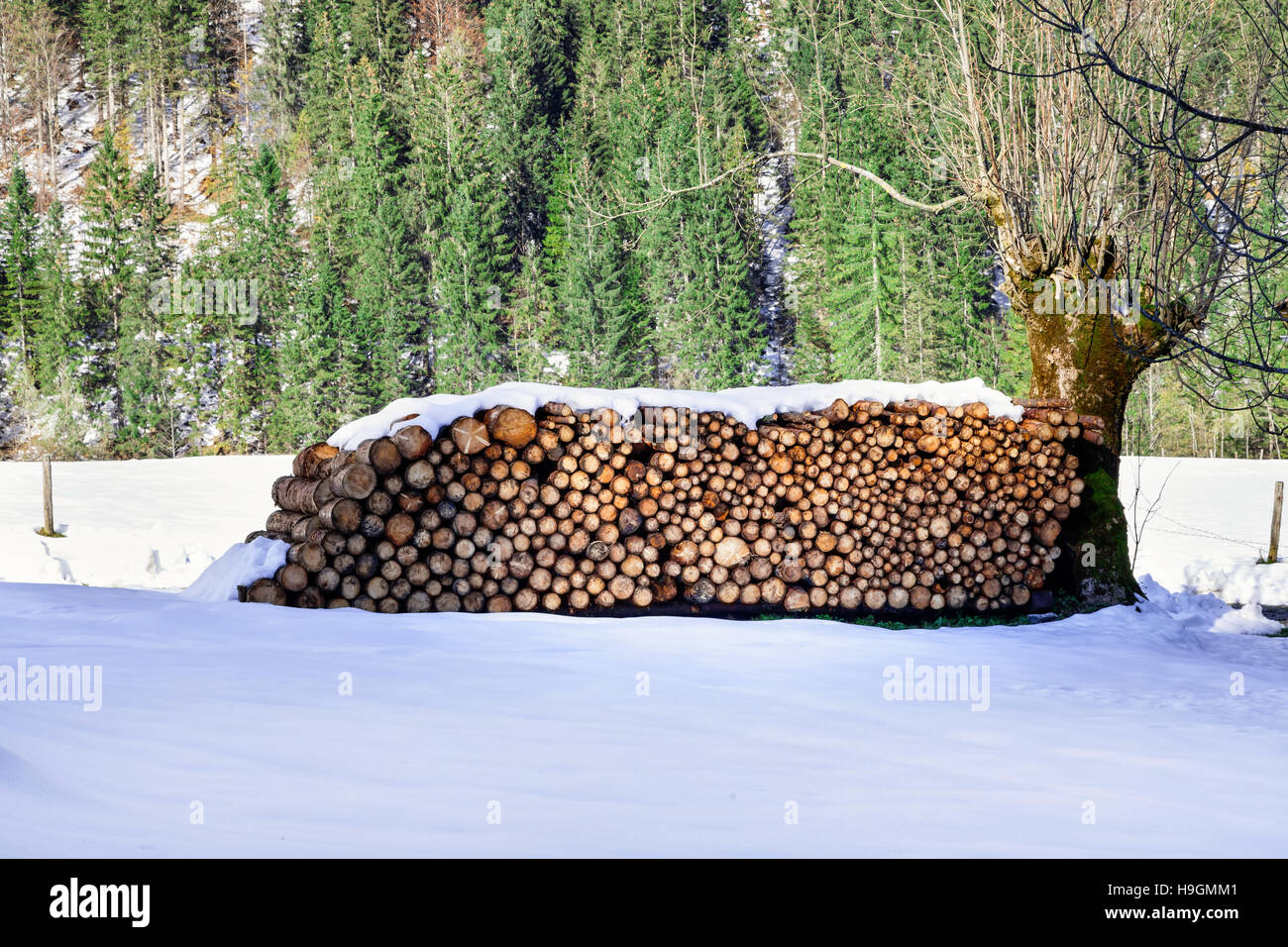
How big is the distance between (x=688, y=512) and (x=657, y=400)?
86cm

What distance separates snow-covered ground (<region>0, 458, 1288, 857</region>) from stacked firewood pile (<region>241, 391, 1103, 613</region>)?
2.15 ft

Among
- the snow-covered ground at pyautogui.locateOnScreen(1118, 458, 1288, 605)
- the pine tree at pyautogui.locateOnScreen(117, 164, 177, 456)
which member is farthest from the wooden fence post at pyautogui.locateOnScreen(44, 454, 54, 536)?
the pine tree at pyautogui.locateOnScreen(117, 164, 177, 456)

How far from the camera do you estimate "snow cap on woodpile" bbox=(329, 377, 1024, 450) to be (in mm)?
6758

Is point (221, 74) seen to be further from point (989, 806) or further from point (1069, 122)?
point (989, 806)

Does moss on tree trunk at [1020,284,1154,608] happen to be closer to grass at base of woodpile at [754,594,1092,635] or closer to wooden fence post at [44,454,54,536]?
grass at base of woodpile at [754,594,1092,635]

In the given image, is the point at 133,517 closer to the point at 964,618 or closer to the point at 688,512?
the point at 688,512

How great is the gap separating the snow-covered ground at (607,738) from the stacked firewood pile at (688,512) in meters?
0.66

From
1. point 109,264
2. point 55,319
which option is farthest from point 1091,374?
point 109,264

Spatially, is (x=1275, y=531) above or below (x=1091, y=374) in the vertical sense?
below

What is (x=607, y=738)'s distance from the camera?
3559mm

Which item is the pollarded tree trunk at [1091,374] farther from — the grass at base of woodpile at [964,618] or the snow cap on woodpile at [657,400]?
the snow cap on woodpile at [657,400]

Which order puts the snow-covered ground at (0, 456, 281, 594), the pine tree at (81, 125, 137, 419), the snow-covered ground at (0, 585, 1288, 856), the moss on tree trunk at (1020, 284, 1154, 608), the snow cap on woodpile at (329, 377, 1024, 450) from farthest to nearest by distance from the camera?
the pine tree at (81, 125, 137, 419)
the snow-covered ground at (0, 456, 281, 594)
the moss on tree trunk at (1020, 284, 1154, 608)
the snow cap on woodpile at (329, 377, 1024, 450)
the snow-covered ground at (0, 585, 1288, 856)

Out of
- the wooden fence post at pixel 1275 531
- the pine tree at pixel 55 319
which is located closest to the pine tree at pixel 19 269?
the pine tree at pixel 55 319

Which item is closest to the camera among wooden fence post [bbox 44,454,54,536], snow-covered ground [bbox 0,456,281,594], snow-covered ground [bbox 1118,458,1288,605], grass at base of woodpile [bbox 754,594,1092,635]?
grass at base of woodpile [bbox 754,594,1092,635]
